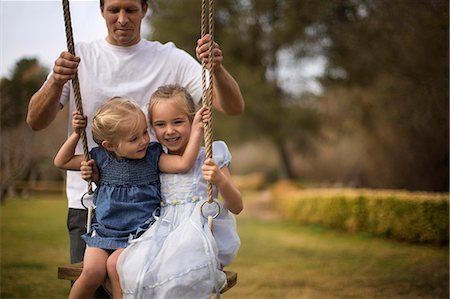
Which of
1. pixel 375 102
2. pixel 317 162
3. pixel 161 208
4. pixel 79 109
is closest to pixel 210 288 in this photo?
pixel 161 208

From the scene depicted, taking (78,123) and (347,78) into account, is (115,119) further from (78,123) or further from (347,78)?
(347,78)

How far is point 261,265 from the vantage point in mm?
8109

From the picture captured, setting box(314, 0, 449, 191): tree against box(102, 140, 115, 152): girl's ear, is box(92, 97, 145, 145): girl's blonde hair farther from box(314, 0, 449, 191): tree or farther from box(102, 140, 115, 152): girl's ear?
box(314, 0, 449, 191): tree

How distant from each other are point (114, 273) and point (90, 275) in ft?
0.31

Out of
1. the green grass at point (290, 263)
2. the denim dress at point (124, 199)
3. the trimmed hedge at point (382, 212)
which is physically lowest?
the green grass at point (290, 263)

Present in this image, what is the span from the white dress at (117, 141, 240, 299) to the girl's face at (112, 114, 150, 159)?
232 millimetres

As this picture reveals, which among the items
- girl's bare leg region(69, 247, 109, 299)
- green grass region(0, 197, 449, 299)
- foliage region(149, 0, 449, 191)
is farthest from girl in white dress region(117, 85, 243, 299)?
foliage region(149, 0, 449, 191)

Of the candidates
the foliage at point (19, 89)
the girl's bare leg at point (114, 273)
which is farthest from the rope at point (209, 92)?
the foliage at point (19, 89)

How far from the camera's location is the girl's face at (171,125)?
2.70 meters

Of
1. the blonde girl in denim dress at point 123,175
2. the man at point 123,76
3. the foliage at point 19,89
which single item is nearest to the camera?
the blonde girl in denim dress at point 123,175

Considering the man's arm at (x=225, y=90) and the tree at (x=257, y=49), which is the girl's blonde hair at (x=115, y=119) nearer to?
the man's arm at (x=225, y=90)

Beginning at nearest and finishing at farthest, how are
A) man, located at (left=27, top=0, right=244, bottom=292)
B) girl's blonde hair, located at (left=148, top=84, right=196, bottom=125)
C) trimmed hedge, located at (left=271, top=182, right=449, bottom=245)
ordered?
girl's blonde hair, located at (left=148, top=84, right=196, bottom=125) → man, located at (left=27, top=0, right=244, bottom=292) → trimmed hedge, located at (left=271, top=182, right=449, bottom=245)

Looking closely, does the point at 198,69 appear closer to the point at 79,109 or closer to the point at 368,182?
the point at 79,109

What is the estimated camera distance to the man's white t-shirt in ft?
10.4
